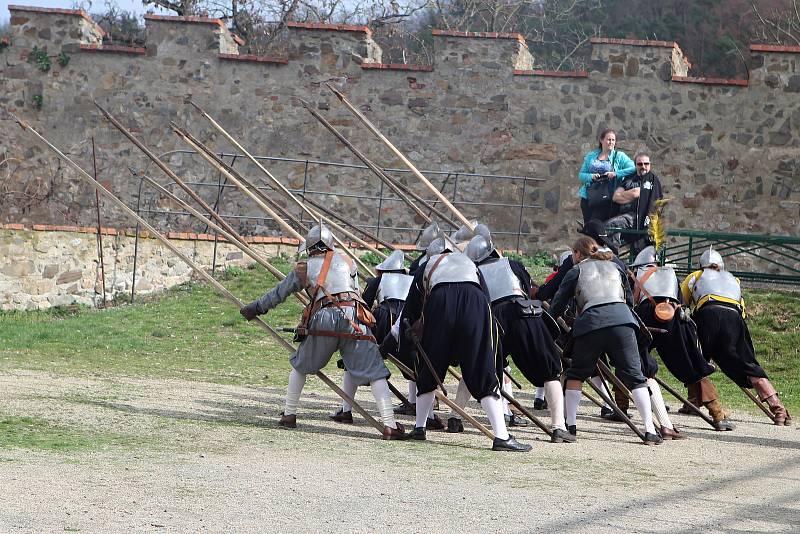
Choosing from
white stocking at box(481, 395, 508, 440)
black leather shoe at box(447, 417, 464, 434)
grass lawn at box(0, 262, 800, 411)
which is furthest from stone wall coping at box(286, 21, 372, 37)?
white stocking at box(481, 395, 508, 440)

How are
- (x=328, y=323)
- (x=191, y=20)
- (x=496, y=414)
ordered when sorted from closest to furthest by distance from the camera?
(x=496, y=414), (x=328, y=323), (x=191, y=20)

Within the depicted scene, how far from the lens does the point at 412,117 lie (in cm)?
2016

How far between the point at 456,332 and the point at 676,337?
2435 mm

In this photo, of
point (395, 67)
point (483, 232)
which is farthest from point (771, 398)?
point (395, 67)

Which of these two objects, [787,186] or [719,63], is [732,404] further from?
[719,63]

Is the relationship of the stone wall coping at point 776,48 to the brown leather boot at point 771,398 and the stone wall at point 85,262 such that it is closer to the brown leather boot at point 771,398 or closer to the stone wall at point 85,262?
the stone wall at point 85,262

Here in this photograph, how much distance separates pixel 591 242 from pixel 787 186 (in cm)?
998

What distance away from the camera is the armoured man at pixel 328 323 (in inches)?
381

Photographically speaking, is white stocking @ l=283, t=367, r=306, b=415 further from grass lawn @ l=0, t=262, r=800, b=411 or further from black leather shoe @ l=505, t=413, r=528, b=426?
grass lawn @ l=0, t=262, r=800, b=411

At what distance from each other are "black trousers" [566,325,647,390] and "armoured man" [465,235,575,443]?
23 cm

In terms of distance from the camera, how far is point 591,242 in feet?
32.8

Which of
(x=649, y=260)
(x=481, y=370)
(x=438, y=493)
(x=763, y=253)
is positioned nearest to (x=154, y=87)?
(x=763, y=253)

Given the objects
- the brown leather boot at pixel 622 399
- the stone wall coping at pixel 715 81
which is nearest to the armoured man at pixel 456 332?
the brown leather boot at pixel 622 399

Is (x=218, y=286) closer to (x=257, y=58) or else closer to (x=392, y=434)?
(x=392, y=434)
